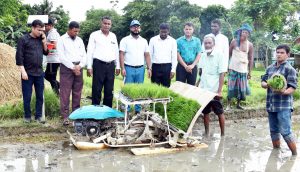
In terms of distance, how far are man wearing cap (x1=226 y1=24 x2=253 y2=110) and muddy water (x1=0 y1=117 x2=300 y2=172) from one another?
2.09 meters

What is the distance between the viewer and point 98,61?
24.7 ft

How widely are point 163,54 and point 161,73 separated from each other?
1.29 feet

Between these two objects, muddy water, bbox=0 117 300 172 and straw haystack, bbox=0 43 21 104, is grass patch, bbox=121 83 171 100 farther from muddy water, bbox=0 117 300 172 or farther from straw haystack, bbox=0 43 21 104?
straw haystack, bbox=0 43 21 104

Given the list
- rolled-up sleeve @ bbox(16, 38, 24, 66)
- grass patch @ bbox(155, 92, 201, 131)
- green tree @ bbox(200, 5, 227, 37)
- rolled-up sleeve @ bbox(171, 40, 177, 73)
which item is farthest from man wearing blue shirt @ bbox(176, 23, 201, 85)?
green tree @ bbox(200, 5, 227, 37)

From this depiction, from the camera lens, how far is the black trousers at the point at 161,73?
27.4 ft

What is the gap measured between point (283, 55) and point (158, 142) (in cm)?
230

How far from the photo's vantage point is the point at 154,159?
5855mm

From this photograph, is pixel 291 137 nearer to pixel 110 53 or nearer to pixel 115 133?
pixel 115 133

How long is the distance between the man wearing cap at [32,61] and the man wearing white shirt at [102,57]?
0.88 meters

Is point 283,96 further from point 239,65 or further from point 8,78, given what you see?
point 8,78

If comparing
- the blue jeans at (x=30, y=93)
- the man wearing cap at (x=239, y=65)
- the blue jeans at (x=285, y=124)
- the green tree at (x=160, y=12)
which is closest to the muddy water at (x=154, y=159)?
the blue jeans at (x=285, y=124)

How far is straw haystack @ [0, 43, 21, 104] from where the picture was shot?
907 centimetres

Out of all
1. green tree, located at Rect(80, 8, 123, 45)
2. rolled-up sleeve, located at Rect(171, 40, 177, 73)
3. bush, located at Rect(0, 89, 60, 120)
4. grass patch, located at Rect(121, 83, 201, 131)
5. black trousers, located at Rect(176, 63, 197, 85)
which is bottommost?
bush, located at Rect(0, 89, 60, 120)

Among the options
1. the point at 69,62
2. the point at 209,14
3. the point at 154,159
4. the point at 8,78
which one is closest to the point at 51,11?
the point at 209,14
